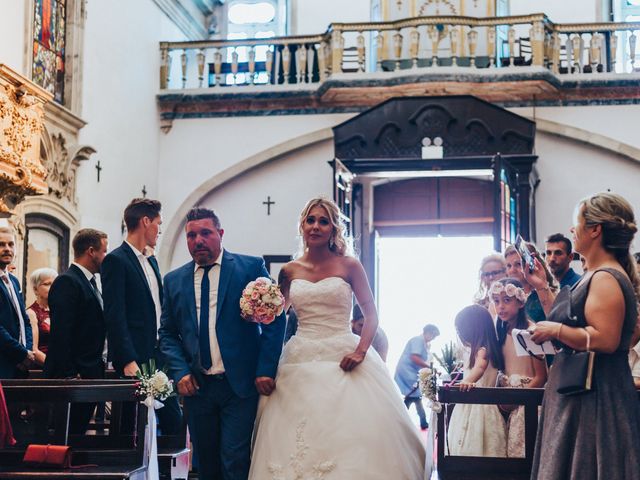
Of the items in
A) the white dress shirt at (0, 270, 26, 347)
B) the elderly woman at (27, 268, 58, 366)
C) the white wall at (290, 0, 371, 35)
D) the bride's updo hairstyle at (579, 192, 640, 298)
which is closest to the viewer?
the bride's updo hairstyle at (579, 192, 640, 298)

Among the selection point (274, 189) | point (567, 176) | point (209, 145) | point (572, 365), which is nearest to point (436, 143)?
point (567, 176)

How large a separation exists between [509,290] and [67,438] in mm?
2621

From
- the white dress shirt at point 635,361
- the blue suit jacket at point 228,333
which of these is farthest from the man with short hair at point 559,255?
the blue suit jacket at point 228,333

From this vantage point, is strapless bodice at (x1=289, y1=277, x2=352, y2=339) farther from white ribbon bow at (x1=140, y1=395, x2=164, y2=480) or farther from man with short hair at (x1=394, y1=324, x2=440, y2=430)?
man with short hair at (x1=394, y1=324, x2=440, y2=430)

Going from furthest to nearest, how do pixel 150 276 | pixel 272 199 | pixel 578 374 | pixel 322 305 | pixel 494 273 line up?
pixel 272 199, pixel 494 273, pixel 150 276, pixel 322 305, pixel 578 374

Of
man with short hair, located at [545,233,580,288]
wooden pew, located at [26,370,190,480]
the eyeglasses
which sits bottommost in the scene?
wooden pew, located at [26,370,190,480]

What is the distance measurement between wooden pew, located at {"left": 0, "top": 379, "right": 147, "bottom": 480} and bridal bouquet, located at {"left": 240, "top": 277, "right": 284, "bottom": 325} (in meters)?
0.70

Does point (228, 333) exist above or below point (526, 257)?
below

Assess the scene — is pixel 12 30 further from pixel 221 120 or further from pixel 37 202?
pixel 221 120

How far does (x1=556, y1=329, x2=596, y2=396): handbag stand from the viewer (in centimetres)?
372

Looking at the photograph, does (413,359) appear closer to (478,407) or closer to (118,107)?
(118,107)

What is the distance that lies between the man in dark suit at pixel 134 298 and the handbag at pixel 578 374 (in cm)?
256

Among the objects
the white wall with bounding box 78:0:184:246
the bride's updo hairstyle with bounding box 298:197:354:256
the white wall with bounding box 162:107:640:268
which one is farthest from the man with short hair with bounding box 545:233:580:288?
the white wall with bounding box 162:107:640:268

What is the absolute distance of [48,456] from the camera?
502cm
